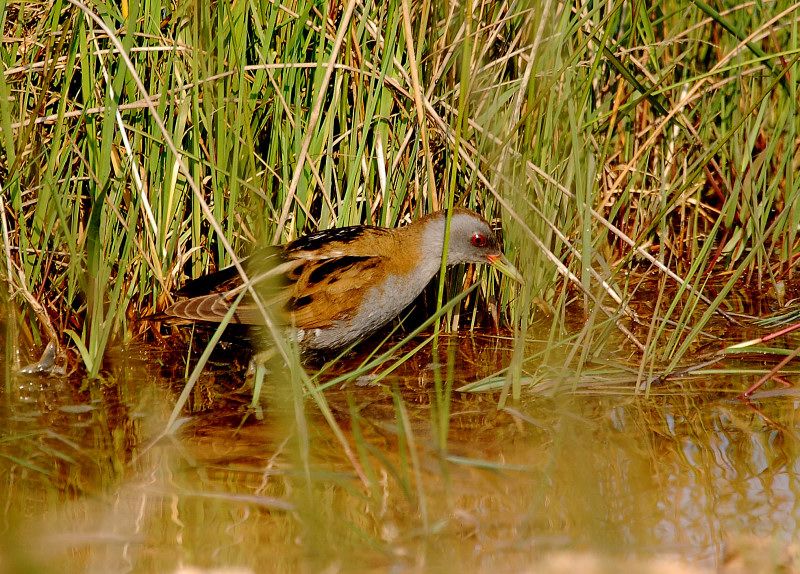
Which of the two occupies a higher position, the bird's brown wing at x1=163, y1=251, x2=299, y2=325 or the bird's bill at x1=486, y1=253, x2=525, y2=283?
the bird's brown wing at x1=163, y1=251, x2=299, y2=325

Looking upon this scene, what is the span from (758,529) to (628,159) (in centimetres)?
290

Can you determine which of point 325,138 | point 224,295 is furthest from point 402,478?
point 325,138

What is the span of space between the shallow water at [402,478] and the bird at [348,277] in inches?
13.3

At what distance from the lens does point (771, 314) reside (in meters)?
5.21

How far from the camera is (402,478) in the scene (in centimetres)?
325

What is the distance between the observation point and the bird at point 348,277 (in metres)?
4.52

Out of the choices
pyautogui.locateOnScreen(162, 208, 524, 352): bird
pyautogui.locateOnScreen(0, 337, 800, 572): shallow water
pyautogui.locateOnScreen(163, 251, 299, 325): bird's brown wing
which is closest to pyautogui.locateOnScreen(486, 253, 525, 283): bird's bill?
pyautogui.locateOnScreen(162, 208, 524, 352): bird

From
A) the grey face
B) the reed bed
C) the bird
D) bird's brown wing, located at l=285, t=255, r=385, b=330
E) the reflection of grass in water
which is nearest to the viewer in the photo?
the reflection of grass in water

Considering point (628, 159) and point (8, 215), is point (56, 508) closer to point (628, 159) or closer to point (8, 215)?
point (8, 215)

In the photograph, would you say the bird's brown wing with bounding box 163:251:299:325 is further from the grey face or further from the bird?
the grey face

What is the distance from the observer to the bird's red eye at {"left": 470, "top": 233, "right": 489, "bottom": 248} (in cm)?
485

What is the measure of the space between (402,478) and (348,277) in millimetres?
1573

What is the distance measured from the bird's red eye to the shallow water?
2.00 ft

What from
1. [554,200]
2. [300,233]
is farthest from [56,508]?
[554,200]
